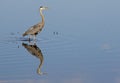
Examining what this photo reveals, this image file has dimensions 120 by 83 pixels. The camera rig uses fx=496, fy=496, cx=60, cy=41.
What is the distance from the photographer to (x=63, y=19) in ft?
65.8

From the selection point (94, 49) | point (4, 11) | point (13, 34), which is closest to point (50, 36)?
point (13, 34)

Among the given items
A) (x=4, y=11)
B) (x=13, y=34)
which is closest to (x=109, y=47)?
(x=13, y=34)

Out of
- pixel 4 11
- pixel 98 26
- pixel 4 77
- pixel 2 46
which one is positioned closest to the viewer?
pixel 4 77

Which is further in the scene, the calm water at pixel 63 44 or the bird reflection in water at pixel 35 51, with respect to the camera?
the bird reflection in water at pixel 35 51

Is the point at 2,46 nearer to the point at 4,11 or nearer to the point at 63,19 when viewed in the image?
the point at 63,19

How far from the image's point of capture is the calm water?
11.4m

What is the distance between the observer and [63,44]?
15523 millimetres

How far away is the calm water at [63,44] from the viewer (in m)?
11.4

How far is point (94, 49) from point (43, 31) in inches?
172

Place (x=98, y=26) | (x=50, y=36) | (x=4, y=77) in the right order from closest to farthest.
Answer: (x=4, y=77)
(x=50, y=36)
(x=98, y=26)

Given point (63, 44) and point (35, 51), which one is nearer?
point (35, 51)

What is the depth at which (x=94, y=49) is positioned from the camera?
47.1 feet

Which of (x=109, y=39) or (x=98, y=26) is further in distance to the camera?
(x=98, y=26)

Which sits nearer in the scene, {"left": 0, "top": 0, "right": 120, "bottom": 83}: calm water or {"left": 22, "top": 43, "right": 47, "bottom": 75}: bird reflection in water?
{"left": 0, "top": 0, "right": 120, "bottom": 83}: calm water
